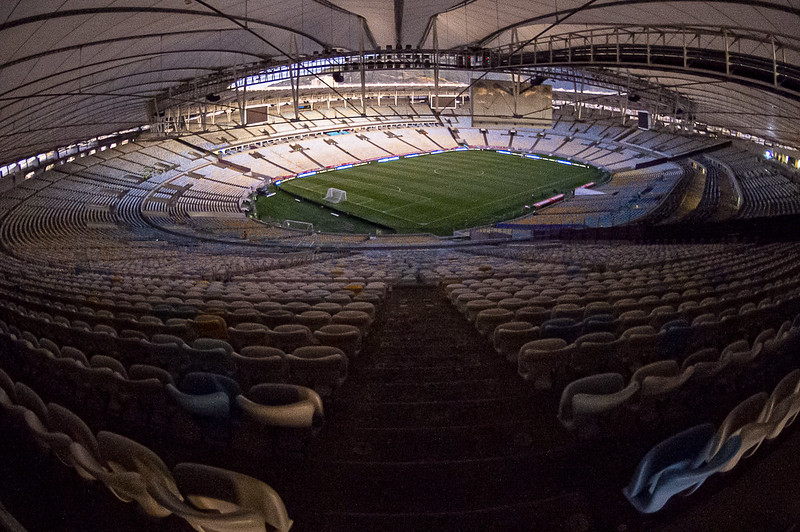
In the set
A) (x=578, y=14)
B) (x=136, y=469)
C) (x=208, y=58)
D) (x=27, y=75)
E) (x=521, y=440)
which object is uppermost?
(x=208, y=58)

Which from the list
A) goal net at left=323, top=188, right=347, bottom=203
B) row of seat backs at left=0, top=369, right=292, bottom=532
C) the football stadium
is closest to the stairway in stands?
the football stadium

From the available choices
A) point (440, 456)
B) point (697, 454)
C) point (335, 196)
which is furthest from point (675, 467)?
point (335, 196)

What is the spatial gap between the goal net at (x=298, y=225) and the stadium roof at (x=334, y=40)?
35.5 ft

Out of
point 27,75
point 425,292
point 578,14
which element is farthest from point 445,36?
point 425,292

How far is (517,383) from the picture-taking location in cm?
514

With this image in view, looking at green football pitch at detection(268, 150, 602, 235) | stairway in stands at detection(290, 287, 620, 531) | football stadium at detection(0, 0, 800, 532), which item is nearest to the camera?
football stadium at detection(0, 0, 800, 532)

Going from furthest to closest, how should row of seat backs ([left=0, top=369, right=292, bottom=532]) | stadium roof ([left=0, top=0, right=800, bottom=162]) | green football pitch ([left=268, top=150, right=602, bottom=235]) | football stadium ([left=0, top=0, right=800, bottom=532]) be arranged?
green football pitch ([left=268, top=150, right=602, bottom=235]), stadium roof ([left=0, top=0, right=800, bottom=162]), football stadium ([left=0, top=0, right=800, bottom=532]), row of seat backs ([left=0, top=369, right=292, bottom=532])

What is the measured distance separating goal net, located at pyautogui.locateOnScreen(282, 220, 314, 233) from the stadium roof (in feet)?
35.5

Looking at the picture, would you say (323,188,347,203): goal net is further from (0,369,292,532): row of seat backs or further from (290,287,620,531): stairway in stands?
(0,369,292,532): row of seat backs

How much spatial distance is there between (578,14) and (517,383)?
64.9 ft

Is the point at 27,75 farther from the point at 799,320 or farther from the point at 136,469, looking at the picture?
the point at 799,320

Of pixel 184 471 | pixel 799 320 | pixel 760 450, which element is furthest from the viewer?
pixel 799 320

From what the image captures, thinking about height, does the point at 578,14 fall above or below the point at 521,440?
above

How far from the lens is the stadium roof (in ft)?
53.1
